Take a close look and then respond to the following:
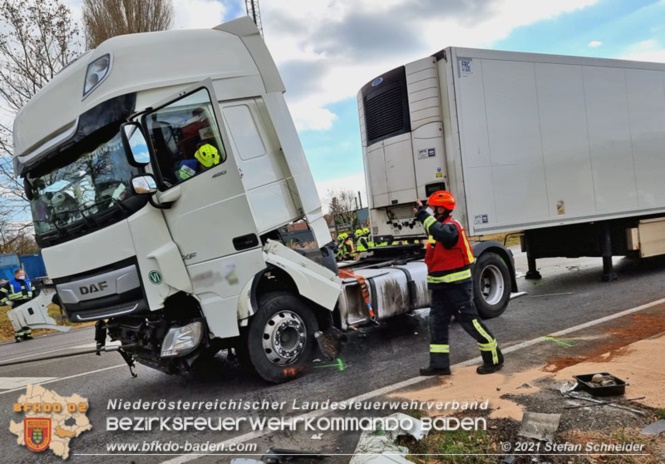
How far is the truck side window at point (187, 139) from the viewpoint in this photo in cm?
417

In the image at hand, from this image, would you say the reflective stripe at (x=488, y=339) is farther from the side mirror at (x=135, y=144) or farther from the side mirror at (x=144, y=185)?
the side mirror at (x=135, y=144)

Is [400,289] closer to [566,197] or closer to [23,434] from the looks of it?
[566,197]

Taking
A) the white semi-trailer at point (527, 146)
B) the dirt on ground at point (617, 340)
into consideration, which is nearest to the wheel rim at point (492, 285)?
the white semi-trailer at point (527, 146)

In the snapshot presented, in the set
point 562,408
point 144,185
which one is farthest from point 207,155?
→ point 562,408

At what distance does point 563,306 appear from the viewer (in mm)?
7105

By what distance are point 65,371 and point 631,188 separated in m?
9.58

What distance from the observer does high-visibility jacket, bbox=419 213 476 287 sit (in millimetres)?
4383

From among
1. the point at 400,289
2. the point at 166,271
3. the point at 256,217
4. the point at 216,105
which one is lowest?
the point at 400,289

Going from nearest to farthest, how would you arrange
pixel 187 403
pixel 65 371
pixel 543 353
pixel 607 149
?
pixel 187 403 < pixel 543 353 < pixel 65 371 < pixel 607 149

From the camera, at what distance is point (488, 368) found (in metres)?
4.34

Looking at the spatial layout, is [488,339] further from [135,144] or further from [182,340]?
[135,144]

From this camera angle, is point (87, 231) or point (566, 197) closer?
point (87, 231)

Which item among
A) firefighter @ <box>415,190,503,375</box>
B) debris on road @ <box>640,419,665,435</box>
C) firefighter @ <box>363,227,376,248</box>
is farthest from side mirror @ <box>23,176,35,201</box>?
debris on road @ <box>640,419,665,435</box>

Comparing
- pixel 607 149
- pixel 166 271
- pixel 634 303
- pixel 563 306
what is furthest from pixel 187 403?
pixel 607 149
